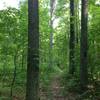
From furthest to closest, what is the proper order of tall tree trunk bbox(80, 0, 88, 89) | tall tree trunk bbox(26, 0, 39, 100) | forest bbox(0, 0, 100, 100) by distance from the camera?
1. tall tree trunk bbox(80, 0, 88, 89)
2. forest bbox(0, 0, 100, 100)
3. tall tree trunk bbox(26, 0, 39, 100)

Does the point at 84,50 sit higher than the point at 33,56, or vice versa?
the point at 84,50

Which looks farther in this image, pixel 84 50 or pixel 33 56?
pixel 84 50

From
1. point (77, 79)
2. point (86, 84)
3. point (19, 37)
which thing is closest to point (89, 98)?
point (86, 84)

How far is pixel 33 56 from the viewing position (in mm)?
8383

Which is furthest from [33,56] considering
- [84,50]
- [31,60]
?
[84,50]

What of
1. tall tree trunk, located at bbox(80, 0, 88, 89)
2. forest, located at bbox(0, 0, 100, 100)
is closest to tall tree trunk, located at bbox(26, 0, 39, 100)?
forest, located at bbox(0, 0, 100, 100)

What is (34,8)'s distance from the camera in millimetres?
8492

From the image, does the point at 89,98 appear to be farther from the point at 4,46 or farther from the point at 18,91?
the point at 4,46

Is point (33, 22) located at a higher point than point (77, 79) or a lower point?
higher

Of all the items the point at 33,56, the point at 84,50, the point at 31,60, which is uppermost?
the point at 84,50

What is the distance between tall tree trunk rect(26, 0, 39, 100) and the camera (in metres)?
8.34

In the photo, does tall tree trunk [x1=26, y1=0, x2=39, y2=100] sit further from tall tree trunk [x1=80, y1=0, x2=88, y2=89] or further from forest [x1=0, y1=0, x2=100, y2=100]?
tall tree trunk [x1=80, y1=0, x2=88, y2=89]

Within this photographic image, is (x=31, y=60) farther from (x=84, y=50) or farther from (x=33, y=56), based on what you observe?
(x=84, y=50)

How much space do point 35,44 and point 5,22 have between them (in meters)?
2.88
